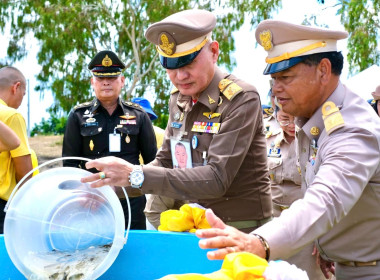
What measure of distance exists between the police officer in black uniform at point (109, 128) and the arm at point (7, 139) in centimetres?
73

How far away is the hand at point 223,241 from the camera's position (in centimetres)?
143

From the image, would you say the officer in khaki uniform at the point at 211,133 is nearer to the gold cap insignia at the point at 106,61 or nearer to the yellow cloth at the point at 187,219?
the yellow cloth at the point at 187,219

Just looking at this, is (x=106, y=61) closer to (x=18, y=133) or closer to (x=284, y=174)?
(x=18, y=133)

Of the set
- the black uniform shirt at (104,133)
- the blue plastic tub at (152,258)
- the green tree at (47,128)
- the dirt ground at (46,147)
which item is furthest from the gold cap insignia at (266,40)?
the green tree at (47,128)

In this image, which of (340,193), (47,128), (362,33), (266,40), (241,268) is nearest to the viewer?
(241,268)

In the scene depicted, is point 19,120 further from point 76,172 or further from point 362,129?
point 362,129

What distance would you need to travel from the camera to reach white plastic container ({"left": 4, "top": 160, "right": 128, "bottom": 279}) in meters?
2.23

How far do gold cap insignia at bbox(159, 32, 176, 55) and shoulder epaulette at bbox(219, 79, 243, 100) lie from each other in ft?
0.89

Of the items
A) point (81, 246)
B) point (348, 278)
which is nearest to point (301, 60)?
point (348, 278)

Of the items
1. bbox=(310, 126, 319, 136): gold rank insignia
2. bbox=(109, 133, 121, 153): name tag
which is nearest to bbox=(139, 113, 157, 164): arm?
bbox=(109, 133, 121, 153): name tag

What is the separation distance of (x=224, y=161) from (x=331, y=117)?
0.57 metres

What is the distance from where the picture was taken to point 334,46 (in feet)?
6.82

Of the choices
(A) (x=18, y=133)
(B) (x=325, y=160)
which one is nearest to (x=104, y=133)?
(A) (x=18, y=133)

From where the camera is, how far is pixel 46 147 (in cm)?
2198
